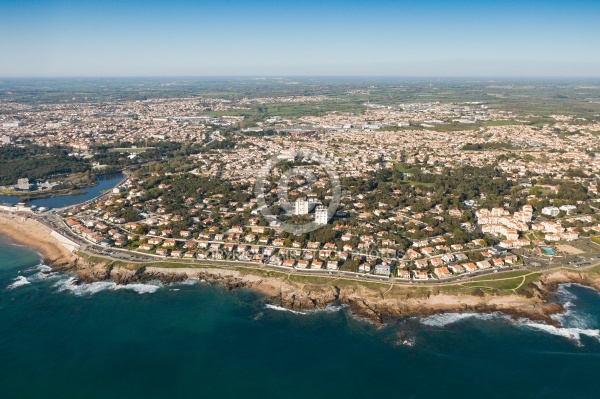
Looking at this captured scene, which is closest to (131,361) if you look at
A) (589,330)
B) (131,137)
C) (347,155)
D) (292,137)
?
(589,330)

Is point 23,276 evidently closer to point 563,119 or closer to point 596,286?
point 596,286

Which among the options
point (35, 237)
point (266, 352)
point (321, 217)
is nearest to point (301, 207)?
point (321, 217)

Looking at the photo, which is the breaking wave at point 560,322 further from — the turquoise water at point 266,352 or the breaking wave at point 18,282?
the breaking wave at point 18,282

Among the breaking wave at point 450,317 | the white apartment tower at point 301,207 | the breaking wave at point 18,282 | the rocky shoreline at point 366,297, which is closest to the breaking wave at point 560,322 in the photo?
the breaking wave at point 450,317

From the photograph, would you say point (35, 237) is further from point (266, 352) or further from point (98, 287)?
point (266, 352)

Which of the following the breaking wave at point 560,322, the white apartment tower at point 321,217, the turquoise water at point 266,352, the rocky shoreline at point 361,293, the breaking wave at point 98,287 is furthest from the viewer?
the white apartment tower at point 321,217
